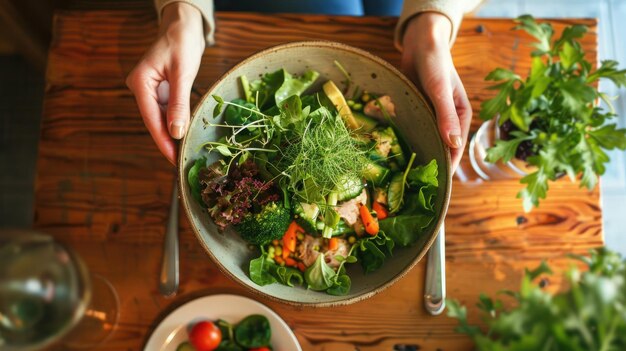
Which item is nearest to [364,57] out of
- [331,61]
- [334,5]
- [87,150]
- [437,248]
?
[331,61]

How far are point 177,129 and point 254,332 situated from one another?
60cm

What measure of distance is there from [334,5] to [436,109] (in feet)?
2.69

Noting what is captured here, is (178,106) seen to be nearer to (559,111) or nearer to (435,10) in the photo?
(435,10)

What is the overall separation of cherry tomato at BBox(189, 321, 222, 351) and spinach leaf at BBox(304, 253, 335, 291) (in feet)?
1.04

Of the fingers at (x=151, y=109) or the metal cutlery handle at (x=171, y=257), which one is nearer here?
the fingers at (x=151, y=109)

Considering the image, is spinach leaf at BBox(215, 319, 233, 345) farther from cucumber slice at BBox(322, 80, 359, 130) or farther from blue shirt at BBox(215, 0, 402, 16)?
blue shirt at BBox(215, 0, 402, 16)

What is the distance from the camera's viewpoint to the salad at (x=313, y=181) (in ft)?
4.02

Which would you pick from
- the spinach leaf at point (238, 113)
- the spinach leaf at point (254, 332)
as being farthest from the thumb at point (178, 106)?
the spinach leaf at point (254, 332)

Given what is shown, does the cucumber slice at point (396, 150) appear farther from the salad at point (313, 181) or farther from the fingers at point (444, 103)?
the fingers at point (444, 103)

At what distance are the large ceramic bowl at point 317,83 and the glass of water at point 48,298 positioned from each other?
1.37 ft

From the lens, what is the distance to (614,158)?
2.51 metres

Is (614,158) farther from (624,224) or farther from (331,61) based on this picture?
(331,61)

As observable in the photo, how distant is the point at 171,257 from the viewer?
4.63 feet

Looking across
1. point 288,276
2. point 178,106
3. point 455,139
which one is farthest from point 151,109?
point 455,139
